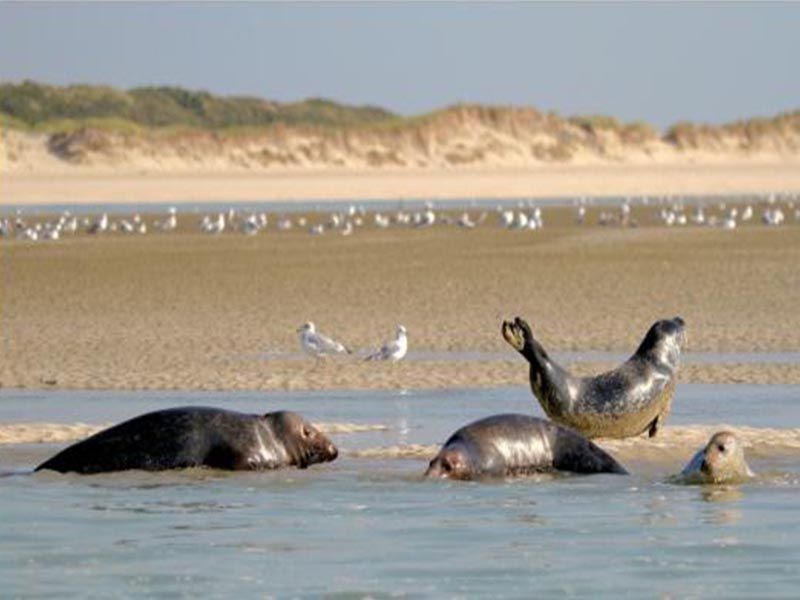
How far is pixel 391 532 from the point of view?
9.62 meters

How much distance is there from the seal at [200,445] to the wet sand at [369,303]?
187 inches

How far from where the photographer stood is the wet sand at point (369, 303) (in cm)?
1759

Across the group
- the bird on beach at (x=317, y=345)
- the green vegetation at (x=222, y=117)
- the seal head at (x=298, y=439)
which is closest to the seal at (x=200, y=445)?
the seal head at (x=298, y=439)

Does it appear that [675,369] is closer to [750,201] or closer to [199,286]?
[199,286]

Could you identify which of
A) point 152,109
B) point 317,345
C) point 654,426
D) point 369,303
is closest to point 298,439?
point 654,426

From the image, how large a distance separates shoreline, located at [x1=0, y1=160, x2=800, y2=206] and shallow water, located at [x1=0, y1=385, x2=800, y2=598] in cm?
4936

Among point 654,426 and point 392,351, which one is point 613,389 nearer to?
point 654,426

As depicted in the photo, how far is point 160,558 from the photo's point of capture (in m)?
9.06

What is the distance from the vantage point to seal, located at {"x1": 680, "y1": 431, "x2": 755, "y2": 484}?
1093cm

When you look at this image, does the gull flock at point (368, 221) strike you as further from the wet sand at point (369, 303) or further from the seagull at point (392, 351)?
the seagull at point (392, 351)

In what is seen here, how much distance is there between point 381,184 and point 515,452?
60.9 metres

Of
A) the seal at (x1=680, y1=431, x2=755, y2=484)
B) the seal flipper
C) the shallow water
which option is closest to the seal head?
the shallow water

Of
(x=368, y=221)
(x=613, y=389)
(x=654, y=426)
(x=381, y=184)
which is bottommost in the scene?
(x=654, y=426)

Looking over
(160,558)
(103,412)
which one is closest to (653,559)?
(160,558)
